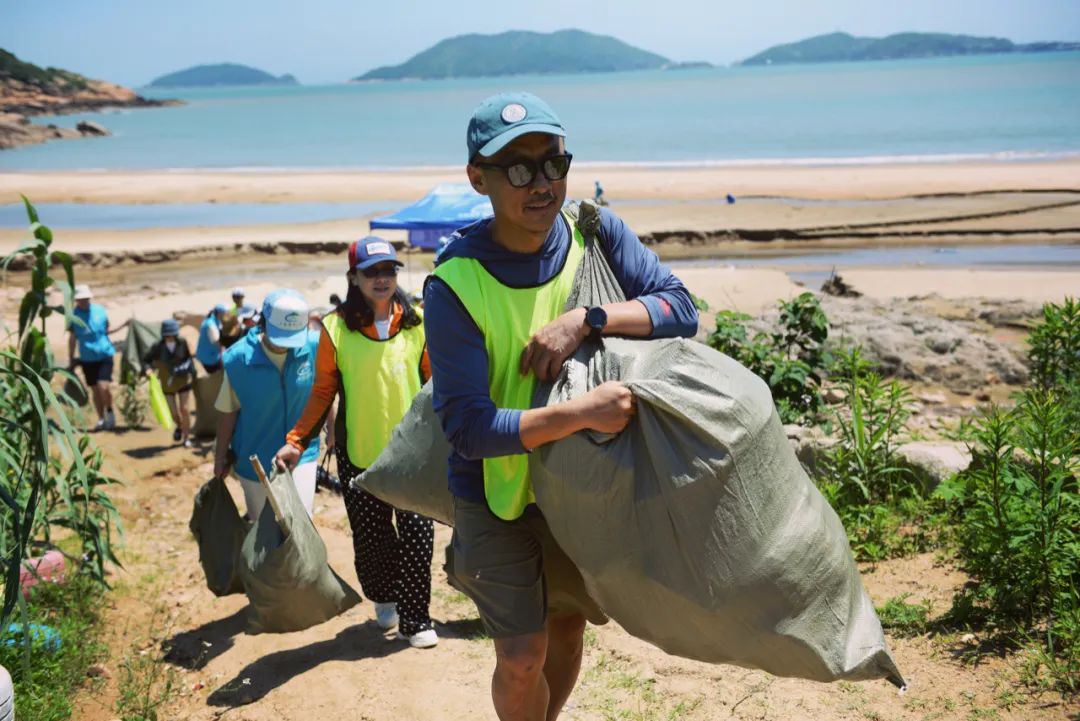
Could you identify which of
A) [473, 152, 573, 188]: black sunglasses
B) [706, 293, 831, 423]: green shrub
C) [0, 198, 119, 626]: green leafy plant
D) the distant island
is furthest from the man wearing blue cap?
the distant island

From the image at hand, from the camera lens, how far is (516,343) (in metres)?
2.47

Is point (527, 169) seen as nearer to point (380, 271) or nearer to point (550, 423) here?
point (550, 423)

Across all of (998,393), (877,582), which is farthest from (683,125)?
(877,582)

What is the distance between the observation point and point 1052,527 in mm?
3516

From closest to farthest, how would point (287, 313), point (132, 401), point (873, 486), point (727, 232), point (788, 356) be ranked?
point (287, 313), point (873, 486), point (788, 356), point (132, 401), point (727, 232)

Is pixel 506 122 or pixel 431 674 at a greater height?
pixel 506 122

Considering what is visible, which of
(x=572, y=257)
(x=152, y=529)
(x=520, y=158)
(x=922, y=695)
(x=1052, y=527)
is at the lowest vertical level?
(x=152, y=529)

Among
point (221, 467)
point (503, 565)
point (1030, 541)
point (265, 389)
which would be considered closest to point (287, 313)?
point (265, 389)

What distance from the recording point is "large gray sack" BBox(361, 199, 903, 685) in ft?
7.25

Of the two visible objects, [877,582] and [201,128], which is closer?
[877,582]

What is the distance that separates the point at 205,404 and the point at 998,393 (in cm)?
615

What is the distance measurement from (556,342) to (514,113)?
0.50 m

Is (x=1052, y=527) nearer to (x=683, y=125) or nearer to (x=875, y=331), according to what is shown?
(x=875, y=331)

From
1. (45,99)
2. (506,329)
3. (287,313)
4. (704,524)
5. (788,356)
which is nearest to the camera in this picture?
(704,524)
